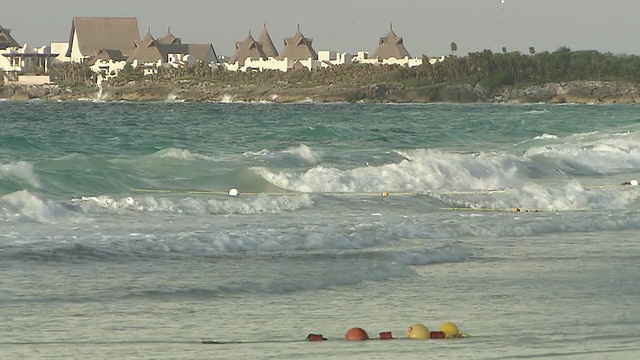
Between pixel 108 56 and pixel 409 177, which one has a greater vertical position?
pixel 108 56

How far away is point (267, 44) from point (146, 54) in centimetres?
1652

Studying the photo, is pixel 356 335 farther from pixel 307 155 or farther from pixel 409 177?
pixel 307 155

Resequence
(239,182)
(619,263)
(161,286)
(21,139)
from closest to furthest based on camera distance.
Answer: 1. (161,286)
2. (619,263)
3. (239,182)
4. (21,139)

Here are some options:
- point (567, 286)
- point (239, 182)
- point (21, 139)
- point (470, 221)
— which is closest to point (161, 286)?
point (567, 286)

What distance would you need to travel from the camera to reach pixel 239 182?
826 inches

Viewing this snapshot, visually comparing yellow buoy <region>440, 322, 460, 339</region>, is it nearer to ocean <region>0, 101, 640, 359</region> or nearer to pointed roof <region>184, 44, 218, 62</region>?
ocean <region>0, 101, 640, 359</region>

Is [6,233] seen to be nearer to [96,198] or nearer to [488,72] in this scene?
[96,198]

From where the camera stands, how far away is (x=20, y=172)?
19.0m

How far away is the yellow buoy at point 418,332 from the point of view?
26.0 feet

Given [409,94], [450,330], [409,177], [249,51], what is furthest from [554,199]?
[249,51]

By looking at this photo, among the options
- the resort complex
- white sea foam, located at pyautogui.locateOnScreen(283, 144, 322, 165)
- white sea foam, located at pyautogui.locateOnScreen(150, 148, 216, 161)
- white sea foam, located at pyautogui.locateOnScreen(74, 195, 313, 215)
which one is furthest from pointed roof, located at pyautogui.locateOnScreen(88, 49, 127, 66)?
white sea foam, located at pyautogui.locateOnScreen(74, 195, 313, 215)

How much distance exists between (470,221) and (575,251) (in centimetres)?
263

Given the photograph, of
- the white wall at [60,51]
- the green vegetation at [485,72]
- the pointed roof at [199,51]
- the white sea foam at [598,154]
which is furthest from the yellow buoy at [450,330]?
the white wall at [60,51]

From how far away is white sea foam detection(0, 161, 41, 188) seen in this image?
60.8ft
